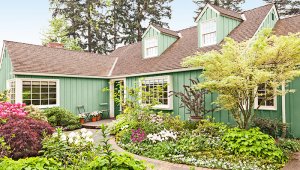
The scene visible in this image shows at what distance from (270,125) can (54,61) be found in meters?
10.9

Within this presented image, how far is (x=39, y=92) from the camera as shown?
10648 mm

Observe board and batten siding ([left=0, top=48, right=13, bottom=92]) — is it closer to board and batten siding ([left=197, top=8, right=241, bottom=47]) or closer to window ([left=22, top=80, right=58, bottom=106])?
window ([left=22, top=80, right=58, bottom=106])

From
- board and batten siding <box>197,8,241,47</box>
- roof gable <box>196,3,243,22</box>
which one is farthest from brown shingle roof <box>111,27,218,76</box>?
roof gable <box>196,3,243,22</box>

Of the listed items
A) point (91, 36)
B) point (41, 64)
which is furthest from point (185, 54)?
point (91, 36)

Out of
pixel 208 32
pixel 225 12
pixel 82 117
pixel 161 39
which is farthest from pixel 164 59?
pixel 82 117

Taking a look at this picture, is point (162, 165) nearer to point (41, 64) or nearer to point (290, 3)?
point (41, 64)

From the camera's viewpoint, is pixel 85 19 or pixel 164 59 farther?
pixel 85 19

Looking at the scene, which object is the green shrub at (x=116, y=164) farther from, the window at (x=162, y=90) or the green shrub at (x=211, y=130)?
the window at (x=162, y=90)

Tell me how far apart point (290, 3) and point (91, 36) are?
22408 mm

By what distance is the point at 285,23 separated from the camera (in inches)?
376

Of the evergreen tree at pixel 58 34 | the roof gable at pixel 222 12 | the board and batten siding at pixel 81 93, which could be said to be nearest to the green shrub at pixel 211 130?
the roof gable at pixel 222 12

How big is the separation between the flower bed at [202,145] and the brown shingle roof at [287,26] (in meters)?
5.15

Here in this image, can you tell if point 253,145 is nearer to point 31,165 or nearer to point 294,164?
point 294,164

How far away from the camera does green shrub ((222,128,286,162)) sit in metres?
4.95
